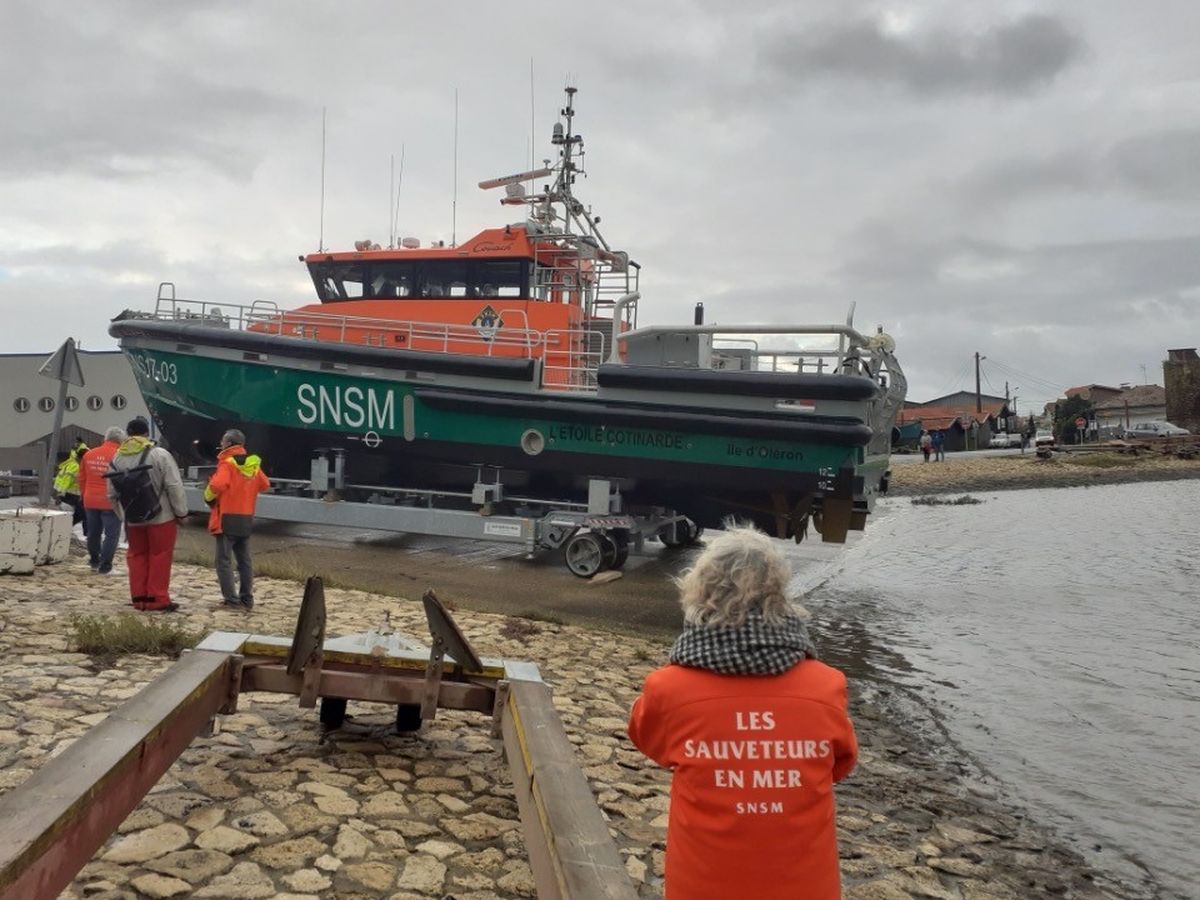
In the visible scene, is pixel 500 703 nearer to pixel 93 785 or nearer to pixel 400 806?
pixel 400 806

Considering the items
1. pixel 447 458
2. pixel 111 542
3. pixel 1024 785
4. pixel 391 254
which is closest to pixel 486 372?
pixel 447 458

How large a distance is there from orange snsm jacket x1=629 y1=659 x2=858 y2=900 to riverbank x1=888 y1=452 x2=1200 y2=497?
2759cm

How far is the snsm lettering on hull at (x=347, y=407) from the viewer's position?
11.0 meters

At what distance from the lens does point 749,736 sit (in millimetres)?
1981

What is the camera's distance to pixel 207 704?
3508 mm

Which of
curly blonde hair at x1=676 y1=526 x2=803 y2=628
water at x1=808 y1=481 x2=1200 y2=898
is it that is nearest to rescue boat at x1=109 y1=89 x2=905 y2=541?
water at x1=808 y1=481 x2=1200 y2=898

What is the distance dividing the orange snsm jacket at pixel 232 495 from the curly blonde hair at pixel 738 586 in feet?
18.1

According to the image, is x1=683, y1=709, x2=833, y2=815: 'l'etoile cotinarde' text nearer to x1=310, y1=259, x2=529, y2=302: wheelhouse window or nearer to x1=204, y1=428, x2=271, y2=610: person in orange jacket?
x1=204, y1=428, x2=271, y2=610: person in orange jacket

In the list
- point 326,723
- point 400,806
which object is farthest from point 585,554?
point 400,806

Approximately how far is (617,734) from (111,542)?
5115 mm

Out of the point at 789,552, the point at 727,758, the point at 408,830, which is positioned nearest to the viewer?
the point at 727,758

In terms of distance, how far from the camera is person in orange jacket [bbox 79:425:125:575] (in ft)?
26.5

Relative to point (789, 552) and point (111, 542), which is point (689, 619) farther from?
point (789, 552)

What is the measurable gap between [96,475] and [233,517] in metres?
2.26
